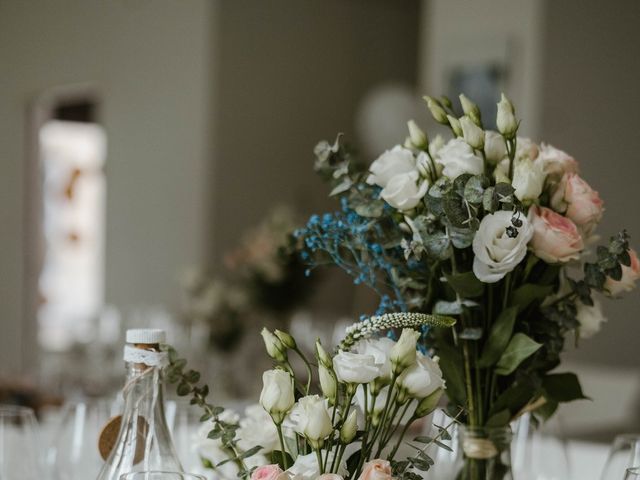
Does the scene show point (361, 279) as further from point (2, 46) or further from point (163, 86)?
point (2, 46)

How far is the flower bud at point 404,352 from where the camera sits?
0.91 metres

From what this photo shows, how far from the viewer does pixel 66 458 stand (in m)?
1.37

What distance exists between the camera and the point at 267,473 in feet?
2.82

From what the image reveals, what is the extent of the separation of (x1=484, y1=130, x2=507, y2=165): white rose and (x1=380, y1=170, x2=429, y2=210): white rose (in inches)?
3.3

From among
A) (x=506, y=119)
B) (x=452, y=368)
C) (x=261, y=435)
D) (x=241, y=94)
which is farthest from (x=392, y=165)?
(x=241, y=94)

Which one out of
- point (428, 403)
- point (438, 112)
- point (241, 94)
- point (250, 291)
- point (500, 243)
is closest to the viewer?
point (428, 403)

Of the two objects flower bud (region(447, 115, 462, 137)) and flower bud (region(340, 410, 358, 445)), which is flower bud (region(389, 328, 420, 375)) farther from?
flower bud (region(447, 115, 462, 137))

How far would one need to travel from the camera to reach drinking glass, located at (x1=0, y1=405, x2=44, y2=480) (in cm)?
129

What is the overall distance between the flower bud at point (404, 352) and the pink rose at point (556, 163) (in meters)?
0.34

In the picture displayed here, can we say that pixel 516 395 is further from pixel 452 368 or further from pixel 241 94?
pixel 241 94

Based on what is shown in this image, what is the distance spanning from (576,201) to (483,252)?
0.48 ft

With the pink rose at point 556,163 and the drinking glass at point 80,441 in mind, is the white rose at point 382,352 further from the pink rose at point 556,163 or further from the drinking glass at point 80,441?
the drinking glass at point 80,441

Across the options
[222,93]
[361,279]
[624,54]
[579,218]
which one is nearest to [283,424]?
[361,279]

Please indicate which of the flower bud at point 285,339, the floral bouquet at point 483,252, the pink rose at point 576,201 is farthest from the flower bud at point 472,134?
the flower bud at point 285,339
